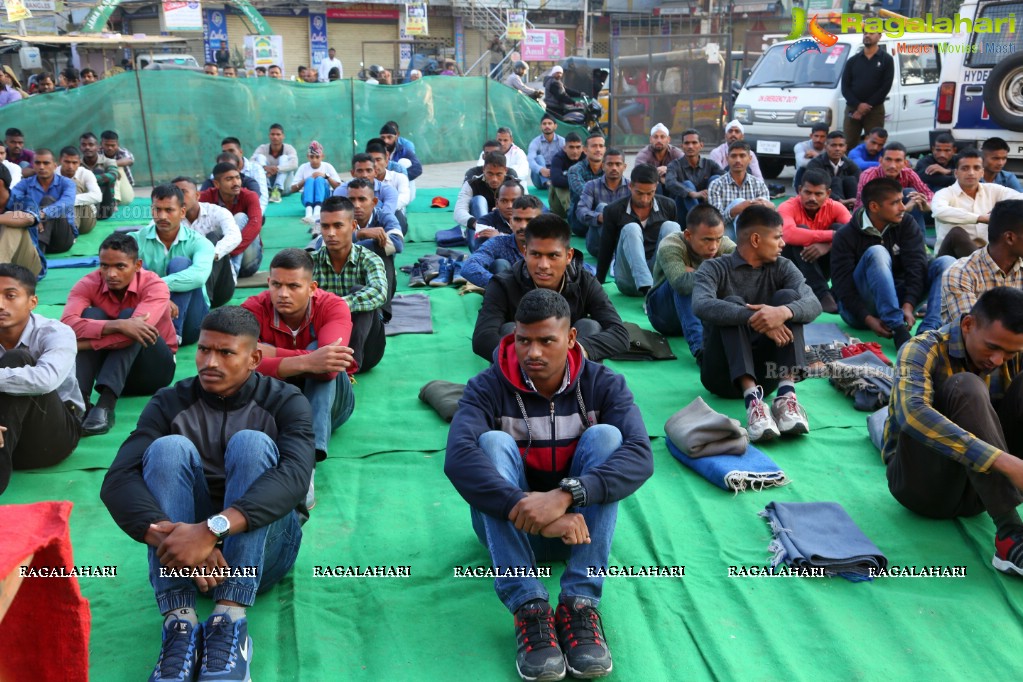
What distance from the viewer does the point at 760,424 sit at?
4.59 metres

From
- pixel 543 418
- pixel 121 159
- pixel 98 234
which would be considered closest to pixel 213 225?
pixel 98 234

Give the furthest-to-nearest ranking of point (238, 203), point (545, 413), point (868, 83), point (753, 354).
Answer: point (868, 83), point (238, 203), point (753, 354), point (545, 413)

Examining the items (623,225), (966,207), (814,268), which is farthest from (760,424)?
(966,207)

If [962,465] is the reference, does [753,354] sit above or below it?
below

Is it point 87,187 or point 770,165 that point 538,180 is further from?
point 87,187

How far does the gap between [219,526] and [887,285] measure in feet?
15.7

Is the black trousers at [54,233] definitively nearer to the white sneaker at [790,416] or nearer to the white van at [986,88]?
the white sneaker at [790,416]

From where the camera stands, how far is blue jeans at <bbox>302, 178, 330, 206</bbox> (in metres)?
10.9

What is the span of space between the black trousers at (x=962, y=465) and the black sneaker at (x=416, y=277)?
501 cm

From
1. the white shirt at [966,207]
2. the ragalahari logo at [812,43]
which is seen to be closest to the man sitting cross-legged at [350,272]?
the white shirt at [966,207]

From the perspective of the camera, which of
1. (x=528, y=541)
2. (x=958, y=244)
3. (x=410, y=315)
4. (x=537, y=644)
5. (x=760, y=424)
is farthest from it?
(x=410, y=315)

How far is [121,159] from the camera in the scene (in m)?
12.0

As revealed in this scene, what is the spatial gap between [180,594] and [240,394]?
0.71 m

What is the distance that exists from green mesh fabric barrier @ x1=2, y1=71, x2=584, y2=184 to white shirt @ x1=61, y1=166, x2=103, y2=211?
3413 mm
